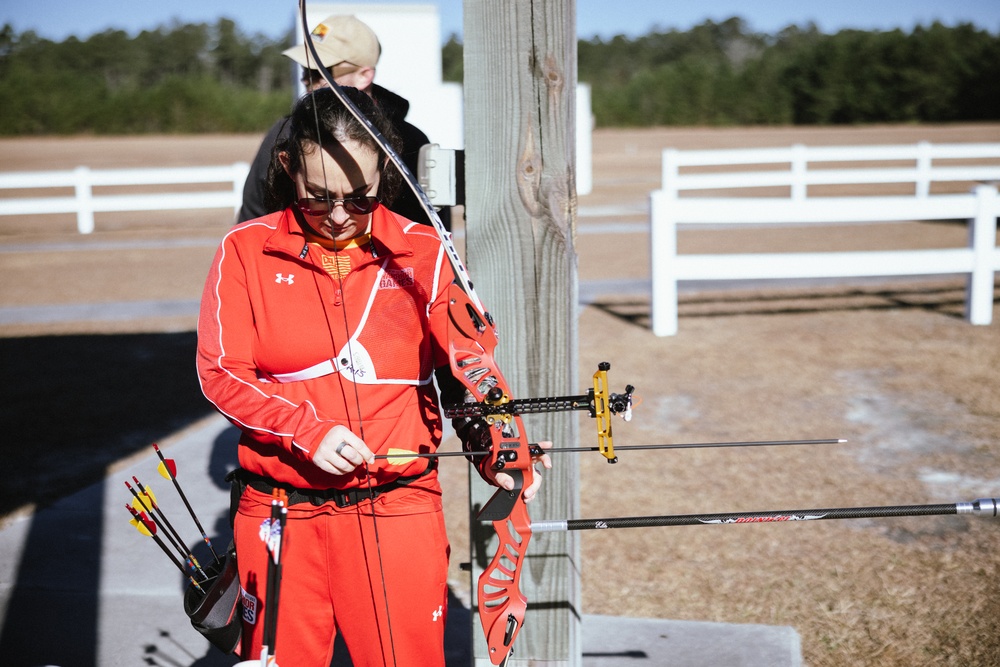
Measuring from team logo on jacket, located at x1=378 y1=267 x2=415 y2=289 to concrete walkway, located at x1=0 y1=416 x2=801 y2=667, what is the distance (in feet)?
5.36

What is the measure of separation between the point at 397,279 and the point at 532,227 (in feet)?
1.55

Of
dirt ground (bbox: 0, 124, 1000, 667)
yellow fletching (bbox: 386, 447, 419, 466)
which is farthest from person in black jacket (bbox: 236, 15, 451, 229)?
dirt ground (bbox: 0, 124, 1000, 667)

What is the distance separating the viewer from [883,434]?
223 inches

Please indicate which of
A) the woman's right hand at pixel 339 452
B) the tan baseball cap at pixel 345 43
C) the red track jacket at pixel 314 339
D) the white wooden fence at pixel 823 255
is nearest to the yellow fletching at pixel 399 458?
the red track jacket at pixel 314 339

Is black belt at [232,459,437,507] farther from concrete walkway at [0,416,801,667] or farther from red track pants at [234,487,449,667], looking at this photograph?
concrete walkway at [0,416,801,667]

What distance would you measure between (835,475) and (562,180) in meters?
3.29

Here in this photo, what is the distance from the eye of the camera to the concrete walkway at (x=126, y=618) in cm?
322

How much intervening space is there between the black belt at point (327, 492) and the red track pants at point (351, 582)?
1 centimetres

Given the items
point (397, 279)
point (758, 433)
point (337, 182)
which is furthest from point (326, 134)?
point (758, 433)

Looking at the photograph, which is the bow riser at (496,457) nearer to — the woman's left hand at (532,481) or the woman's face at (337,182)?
the woman's left hand at (532,481)

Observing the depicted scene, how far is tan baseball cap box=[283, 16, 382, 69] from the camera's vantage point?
328 centimetres

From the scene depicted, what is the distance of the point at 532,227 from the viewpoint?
2.39 m

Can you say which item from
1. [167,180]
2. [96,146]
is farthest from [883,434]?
[96,146]

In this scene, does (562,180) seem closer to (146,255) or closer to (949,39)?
(146,255)
